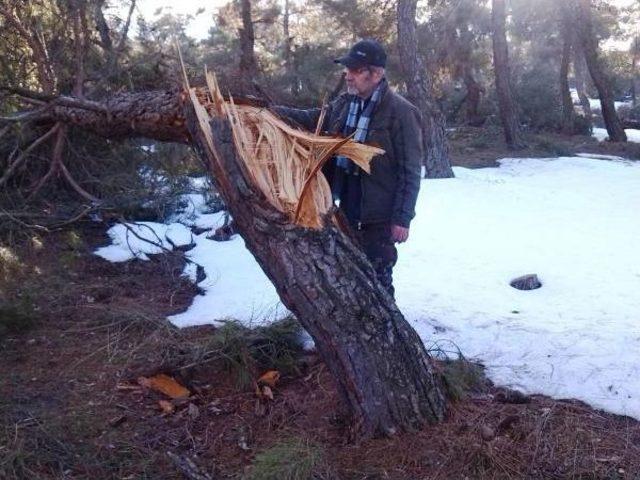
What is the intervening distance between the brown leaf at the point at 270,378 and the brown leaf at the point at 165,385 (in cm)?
41

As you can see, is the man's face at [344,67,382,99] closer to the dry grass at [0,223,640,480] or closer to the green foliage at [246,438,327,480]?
the dry grass at [0,223,640,480]

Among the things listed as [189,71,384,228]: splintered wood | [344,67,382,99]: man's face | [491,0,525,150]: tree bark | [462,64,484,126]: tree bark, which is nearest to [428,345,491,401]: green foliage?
[189,71,384,228]: splintered wood

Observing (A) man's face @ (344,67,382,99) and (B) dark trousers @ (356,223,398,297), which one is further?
(B) dark trousers @ (356,223,398,297)

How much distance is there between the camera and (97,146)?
7508mm

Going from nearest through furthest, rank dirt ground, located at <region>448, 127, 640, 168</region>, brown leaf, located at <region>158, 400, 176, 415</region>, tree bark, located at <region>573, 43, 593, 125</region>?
1. brown leaf, located at <region>158, 400, 176, 415</region>
2. dirt ground, located at <region>448, 127, 640, 168</region>
3. tree bark, located at <region>573, 43, 593, 125</region>

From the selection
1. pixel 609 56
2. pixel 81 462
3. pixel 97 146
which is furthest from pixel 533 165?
pixel 609 56

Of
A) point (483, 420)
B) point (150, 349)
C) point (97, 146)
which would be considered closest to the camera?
point (483, 420)

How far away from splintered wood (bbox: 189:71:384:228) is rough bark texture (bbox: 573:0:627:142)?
15.1 metres

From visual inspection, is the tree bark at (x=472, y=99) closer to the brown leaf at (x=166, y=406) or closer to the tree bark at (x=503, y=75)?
the tree bark at (x=503, y=75)

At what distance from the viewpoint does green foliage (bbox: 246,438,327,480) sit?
112 inches

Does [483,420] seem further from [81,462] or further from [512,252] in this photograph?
[512,252]

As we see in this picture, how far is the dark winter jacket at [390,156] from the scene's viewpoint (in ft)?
12.1

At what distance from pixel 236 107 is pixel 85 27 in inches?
180

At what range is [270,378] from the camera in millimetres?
3887
